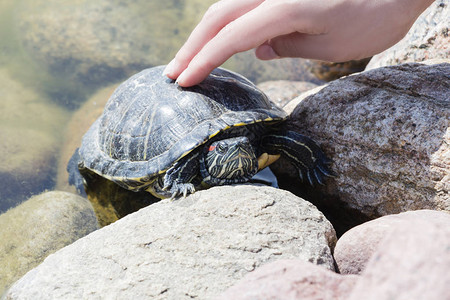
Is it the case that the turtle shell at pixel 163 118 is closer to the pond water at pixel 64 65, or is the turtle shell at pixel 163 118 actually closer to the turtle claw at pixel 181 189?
the turtle claw at pixel 181 189

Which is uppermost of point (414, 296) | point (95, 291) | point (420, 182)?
point (414, 296)

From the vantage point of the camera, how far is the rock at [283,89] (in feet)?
18.8

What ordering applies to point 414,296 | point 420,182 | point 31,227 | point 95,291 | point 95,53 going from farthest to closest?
point 95,53, point 31,227, point 420,182, point 95,291, point 414,296

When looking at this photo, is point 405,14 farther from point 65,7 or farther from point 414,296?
point 65,7

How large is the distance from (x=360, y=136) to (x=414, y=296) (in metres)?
2.08

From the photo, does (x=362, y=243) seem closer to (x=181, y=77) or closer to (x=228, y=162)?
(x=228, y=162)

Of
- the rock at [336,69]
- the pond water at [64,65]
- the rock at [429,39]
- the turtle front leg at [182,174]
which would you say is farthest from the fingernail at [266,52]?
the rock at [336,69]

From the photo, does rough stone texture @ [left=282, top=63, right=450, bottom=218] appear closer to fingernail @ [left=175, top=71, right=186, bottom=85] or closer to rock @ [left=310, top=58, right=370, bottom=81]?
A: fingernail @ [left=175, top=71, right=186, bottom=85]

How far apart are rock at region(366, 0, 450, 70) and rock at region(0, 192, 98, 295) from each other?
149 inches

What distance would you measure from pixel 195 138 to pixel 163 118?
426 mm

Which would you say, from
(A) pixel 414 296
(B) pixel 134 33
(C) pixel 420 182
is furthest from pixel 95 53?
(A) pixel 414 296

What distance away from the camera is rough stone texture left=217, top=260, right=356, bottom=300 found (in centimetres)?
164

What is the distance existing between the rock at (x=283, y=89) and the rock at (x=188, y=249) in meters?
3.12

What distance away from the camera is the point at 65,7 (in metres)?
7.68
